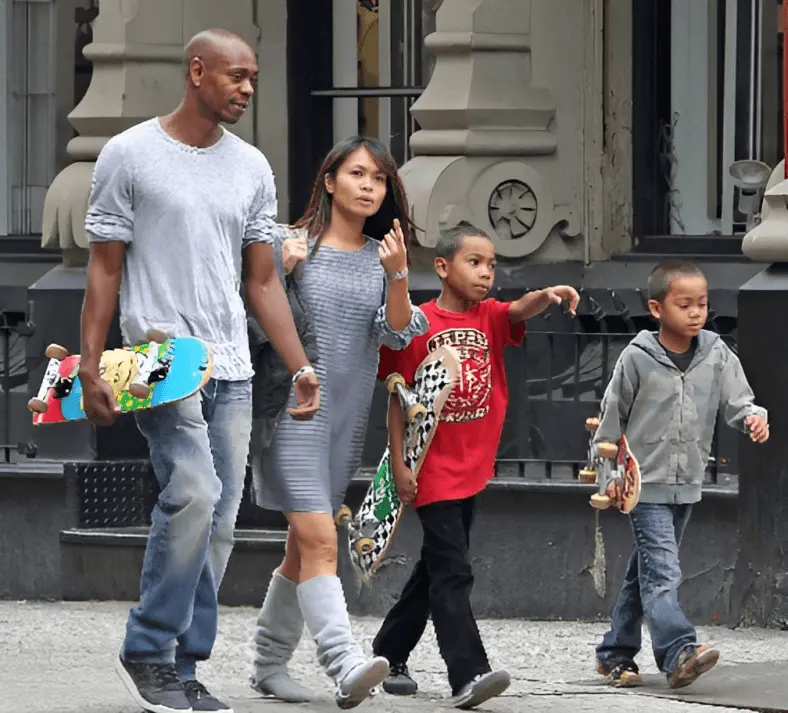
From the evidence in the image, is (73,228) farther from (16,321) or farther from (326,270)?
(326,270)

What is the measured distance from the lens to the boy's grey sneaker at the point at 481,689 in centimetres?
703

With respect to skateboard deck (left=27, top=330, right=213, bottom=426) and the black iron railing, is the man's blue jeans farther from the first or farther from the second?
the black iron railing

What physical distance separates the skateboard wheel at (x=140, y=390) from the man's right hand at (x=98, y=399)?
10 cm

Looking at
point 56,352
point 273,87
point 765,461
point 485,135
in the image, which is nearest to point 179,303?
point 56,352

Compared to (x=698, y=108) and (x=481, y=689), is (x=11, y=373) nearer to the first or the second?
(x=698, y=108)

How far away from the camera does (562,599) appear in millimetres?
9516

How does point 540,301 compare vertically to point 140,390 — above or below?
above

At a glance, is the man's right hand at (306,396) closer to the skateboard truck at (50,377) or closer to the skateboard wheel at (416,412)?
the skateboard wheel at (416,412)

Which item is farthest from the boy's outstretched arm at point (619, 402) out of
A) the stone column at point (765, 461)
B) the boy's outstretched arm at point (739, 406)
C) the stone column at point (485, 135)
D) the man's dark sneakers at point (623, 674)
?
the stone column at point (485, 135)

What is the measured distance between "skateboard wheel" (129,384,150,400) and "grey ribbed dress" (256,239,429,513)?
64cm

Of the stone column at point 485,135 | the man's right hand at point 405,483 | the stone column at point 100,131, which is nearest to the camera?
the man's right hand at point 405,483

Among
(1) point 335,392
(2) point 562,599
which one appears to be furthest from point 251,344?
(2) point 562,599

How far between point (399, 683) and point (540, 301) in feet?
4.40

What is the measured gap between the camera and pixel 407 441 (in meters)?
7.32
